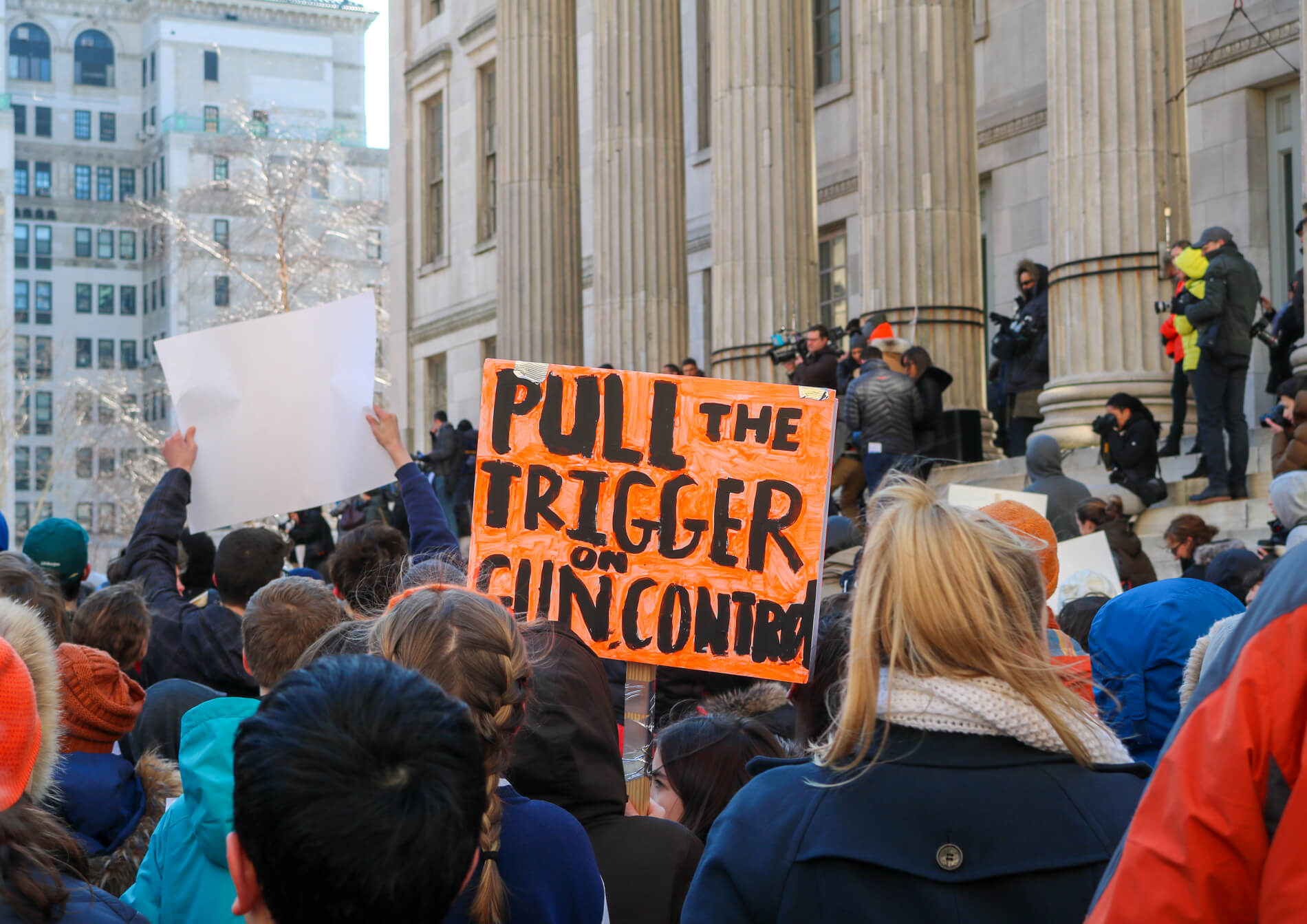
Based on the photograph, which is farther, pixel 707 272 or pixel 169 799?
pixel 707 272

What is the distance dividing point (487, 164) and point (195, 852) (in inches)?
1068

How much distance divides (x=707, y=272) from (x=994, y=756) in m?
22.7

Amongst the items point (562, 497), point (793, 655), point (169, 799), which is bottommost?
point (169, 799)

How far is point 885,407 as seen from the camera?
1376 cm

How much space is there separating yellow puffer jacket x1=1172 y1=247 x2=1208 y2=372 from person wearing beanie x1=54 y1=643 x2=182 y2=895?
30.3ft

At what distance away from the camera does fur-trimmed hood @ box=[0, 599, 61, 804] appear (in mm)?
2607

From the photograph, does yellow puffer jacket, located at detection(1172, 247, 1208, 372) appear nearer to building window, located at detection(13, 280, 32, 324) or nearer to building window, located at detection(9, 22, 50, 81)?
building window, located at detection(13, 280, 32, 324)

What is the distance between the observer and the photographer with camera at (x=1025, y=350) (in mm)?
15414

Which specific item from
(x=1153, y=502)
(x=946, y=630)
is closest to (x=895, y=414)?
(x=1153, y=502)

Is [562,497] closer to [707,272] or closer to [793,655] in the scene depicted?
[793,655]

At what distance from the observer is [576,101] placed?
2353 centimetres

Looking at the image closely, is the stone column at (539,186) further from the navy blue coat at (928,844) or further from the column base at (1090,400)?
the navy blue coat at (928,844)

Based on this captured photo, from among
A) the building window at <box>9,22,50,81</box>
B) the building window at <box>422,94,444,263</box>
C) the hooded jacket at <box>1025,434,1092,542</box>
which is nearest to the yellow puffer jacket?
the hooded jacket at <box>1025,434,1092,542</box>

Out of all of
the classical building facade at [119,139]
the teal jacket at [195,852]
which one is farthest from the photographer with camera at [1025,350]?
the classical building facade at [119,139]
